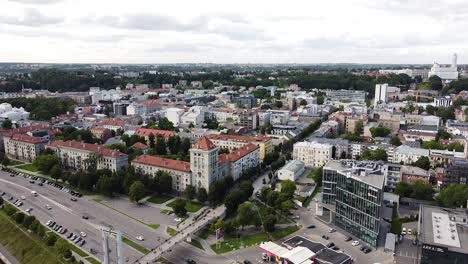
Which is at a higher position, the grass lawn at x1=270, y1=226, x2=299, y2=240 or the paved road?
the paved road

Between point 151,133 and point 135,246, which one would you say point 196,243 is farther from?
point 151,133

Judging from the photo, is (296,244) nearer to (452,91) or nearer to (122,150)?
(122,150)

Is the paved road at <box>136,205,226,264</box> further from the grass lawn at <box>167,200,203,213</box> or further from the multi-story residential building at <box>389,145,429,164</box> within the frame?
the multi-story residential building at <box>389,145,429,164</box>

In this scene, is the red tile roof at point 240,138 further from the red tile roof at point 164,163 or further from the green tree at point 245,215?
the green tree at point 245,215

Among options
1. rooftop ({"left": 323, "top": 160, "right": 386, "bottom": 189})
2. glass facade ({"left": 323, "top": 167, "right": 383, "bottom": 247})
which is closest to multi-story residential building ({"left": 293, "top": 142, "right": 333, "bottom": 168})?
rooftop ({"left": 323, "top": 160, "right": 386, "bottom": 189})

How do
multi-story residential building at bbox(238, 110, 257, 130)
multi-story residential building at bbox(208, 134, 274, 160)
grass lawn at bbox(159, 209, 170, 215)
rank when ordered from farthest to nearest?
multi-story residential building at bbox(238, 110, 257, 130) → multi-story residential building at bbox(208, 134, 274, 160) → grass lawn at bbox(159, 209, 170, 215)

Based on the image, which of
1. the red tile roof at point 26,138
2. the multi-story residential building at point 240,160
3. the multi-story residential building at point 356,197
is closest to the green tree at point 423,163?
the multi-story residential building at point 356,197
